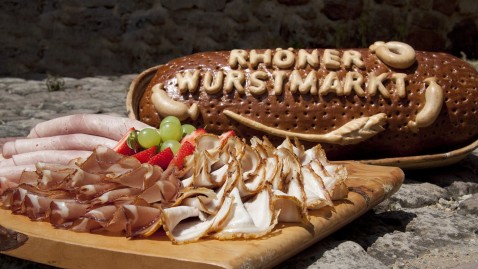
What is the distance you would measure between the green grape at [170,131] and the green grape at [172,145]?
0.06 m

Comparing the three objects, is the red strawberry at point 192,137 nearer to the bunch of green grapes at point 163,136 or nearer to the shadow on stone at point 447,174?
the bunch of green grapes at point 163,136

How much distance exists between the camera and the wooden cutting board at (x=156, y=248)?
1.88 meters

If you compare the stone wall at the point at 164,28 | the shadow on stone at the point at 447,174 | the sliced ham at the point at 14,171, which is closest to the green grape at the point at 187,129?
the sliced ham at the point at 14,171

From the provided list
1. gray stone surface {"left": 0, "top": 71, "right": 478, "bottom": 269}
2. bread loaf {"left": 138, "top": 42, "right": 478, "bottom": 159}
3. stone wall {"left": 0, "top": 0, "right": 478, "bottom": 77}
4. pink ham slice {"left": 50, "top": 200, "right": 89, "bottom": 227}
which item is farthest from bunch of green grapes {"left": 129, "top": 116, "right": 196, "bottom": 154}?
stone wall {"left": 0, "top": 0, "right": 478, "bottom": 77}

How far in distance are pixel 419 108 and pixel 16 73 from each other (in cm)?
434

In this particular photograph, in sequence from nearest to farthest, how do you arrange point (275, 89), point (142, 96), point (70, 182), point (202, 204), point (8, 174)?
point (202, 204), point (70, 182), point (8, 174), point (275, 89), point (142, 96)

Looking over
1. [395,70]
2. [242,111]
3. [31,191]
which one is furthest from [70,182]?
[395,70]

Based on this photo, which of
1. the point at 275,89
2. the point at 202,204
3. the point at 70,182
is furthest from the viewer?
the point at 275,89

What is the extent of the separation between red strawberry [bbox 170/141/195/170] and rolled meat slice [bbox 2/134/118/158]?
0.37 meters

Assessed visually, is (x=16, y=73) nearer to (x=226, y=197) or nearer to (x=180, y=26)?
(x=180, y=26)

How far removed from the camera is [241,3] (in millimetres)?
6594

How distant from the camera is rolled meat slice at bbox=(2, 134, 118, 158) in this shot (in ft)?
8.93

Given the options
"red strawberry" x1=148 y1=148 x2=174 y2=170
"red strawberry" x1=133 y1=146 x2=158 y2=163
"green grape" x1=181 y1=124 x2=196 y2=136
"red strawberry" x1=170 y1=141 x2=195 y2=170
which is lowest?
"green grape" x1=181 y1=124 x2=196 y2=136

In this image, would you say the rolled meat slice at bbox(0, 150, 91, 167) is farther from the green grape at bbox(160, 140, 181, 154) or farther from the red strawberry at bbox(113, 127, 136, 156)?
the green grape at bbox(160, 140, 181, 154)
